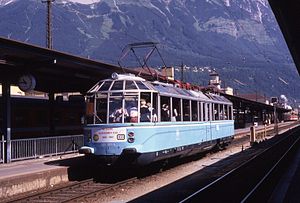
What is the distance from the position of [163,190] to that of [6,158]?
7.94 m

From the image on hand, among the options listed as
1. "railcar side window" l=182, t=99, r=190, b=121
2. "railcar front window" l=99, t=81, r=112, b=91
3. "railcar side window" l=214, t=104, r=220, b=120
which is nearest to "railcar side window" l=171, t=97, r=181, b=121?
"railcar side window" l=182, t=99, r=190, b=121

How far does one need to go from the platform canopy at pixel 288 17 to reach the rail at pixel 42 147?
1047 cm

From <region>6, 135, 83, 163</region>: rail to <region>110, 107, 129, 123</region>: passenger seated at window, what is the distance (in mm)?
5754

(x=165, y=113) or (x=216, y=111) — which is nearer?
(x=165, y=113)

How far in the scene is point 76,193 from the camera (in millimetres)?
13406

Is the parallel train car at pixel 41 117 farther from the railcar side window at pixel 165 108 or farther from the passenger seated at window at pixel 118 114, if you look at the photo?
the passenger seated at window at pixel 118 114

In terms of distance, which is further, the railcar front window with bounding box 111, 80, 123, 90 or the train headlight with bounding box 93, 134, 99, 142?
the railcar front window with bounding box 111, 80, 123, 90

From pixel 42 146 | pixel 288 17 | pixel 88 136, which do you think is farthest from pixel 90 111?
pixel 288 17

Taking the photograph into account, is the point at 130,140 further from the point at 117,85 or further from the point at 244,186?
the point at 244,186

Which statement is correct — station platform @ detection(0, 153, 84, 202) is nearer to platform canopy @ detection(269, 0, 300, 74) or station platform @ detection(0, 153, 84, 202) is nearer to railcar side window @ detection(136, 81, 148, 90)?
railcar side window @ detection(136, 81, 148, 90)

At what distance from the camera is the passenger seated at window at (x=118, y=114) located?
15.3 meters

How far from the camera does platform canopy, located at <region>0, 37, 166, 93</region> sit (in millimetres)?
18219

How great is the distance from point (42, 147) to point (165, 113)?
715cm

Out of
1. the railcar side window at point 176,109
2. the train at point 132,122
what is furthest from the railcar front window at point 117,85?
the railcar side window at point 176,109
